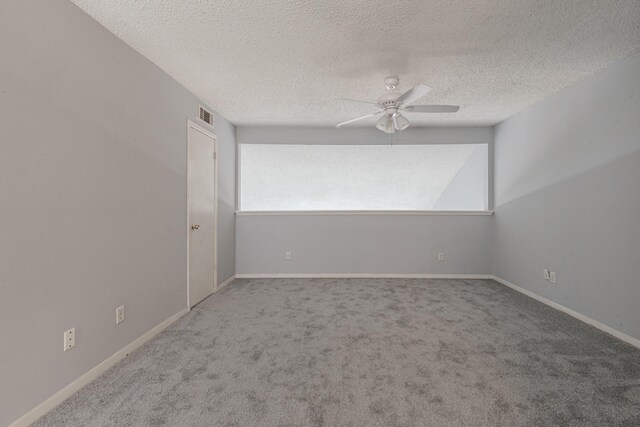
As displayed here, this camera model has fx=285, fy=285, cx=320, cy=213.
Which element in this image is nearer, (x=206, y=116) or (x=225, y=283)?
(x=206, y=116)

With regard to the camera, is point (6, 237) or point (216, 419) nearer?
point (6, 237)

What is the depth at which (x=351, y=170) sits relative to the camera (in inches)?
188

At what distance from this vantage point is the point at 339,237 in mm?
4648

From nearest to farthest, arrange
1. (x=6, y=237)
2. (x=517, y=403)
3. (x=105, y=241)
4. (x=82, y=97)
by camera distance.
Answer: (x=6, y=237) → (x=517, y=403) → (x=82, y=97) → (x=105, y=241)

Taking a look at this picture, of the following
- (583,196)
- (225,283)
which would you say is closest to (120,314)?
(225,283)

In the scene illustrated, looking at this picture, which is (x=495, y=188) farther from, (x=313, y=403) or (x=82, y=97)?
(x=82, y=97)

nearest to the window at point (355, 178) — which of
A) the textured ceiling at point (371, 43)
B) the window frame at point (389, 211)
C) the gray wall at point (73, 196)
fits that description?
the window frame at point (389, 211)

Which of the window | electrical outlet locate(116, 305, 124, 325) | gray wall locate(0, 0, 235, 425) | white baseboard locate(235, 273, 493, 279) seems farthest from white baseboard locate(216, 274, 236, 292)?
electrical outlet locate(116, 305, 124, 325)

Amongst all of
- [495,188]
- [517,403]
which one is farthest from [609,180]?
[517,403]

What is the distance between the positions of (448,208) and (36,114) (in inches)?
192

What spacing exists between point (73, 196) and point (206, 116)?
2067mm

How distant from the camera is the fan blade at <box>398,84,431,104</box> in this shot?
7.57 ft

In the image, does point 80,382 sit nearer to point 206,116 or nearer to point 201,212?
point 201,212

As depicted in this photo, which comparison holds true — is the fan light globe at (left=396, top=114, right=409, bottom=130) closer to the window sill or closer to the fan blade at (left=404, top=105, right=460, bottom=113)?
the fan blade at (left=404, top=105, right=460, bottom=113)
